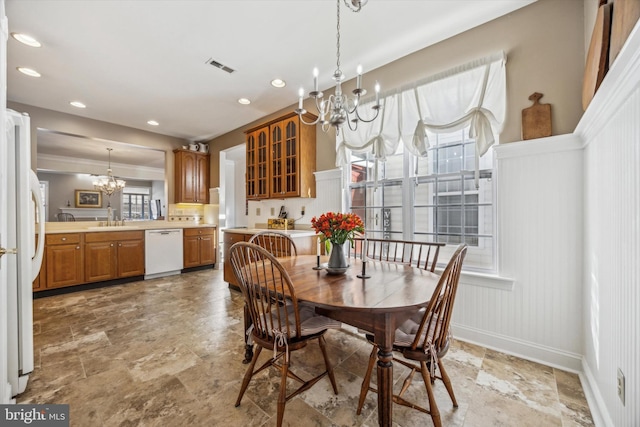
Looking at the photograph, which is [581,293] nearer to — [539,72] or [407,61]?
[539,72]

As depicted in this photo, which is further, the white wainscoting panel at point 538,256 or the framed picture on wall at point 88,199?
the framed picture on wall at point 88,199

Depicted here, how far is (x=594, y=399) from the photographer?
151 cm

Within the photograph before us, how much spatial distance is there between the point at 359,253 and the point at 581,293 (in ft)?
6.06

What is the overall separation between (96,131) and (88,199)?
7.20 ft

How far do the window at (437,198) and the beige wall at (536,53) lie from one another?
16.7 inches

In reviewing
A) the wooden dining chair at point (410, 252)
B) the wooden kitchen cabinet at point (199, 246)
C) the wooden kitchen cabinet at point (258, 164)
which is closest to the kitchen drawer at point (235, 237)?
the wooden kitchen cabinet at point (258, 164)

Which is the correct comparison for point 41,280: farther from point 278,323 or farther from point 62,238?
point 278,323

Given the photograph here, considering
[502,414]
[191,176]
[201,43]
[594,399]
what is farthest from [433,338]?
[191,176]

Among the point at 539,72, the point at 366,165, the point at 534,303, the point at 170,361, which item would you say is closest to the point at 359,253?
the point at 366,165

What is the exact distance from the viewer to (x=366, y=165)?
318cm

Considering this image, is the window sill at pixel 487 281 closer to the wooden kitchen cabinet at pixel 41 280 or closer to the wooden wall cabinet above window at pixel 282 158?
the wooden wall cabinet above window at pixel 282 158

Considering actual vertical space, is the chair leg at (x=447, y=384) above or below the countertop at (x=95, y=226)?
below

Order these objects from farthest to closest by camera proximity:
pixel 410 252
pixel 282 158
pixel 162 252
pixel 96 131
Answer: pixel 162 252
pixel 96 131
pixel 282 158
pixel 410 252

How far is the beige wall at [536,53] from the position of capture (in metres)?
1.89
